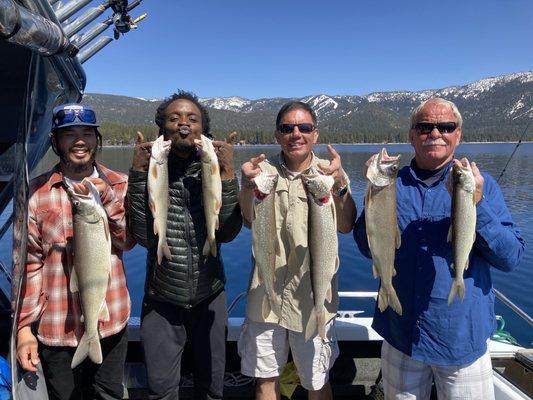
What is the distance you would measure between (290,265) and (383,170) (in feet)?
4.05

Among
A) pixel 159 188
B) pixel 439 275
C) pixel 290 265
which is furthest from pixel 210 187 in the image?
pixel 439 275

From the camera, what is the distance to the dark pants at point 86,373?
3.38 meters

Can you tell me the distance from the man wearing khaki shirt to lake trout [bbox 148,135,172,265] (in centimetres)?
72

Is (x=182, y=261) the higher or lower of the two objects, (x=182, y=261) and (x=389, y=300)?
the higher

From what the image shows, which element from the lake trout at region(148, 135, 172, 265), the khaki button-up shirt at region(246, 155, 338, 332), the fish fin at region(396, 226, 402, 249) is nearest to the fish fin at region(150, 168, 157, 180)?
the lake trout at region(148, 135, 172, 265)

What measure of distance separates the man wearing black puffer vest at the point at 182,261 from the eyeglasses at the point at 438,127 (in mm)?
1691

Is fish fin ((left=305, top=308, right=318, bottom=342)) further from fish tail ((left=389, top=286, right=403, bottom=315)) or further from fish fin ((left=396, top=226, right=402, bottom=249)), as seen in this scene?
fish fin ((left=396, top=226, right=402, bottom=249))

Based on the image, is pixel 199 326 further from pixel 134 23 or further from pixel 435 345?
pixel 134 23

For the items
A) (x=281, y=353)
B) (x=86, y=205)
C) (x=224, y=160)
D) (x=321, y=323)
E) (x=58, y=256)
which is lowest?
(x=281, y=353)

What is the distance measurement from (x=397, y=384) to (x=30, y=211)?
3.44 metres

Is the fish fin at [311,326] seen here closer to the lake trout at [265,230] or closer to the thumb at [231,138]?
the lake trout at [265,230]

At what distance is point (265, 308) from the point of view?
12.1 ft

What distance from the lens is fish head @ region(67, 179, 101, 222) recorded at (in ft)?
10.3

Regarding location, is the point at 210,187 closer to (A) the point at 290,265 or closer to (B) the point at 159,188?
(B) the point at 159,188
